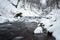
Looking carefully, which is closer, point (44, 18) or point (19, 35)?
point (19, 35)

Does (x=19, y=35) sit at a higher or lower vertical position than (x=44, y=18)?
higher

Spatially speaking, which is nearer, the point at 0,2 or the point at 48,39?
the point at 48,39

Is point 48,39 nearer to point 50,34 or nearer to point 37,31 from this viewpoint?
point 50,34

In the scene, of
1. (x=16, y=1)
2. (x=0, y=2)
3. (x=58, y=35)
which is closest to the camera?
(x=58, y=35)

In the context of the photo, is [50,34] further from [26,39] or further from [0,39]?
[0,39]

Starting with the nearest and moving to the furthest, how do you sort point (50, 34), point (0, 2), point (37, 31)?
point (50, 34) < point (37, 31) < point (0, 2)

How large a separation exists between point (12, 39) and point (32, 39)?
226 cm

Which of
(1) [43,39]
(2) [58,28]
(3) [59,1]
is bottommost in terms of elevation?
(1) [43,39]

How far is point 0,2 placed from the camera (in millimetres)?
41438

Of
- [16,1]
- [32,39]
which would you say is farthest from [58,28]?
[16,1]

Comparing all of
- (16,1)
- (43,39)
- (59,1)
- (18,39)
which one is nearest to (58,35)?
(43,39)

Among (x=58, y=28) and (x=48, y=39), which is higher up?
(x=58, y=28)

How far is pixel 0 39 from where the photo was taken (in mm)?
12344

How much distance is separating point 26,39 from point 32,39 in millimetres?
679
